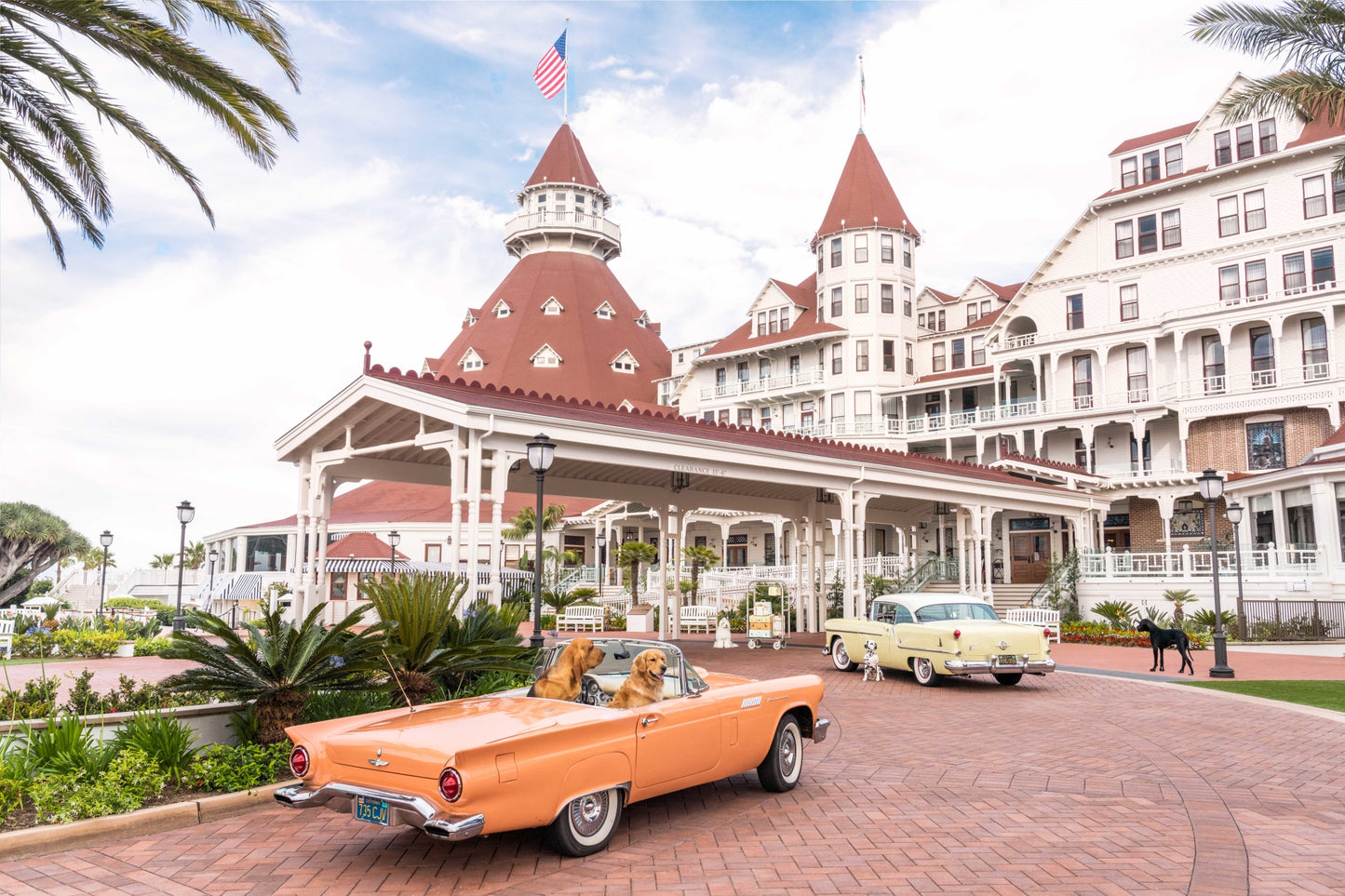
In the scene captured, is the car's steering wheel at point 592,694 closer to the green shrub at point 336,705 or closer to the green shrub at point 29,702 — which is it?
the green shrub at point 336,705

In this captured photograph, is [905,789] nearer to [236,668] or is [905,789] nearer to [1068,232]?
[236,668]

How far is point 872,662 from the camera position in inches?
635

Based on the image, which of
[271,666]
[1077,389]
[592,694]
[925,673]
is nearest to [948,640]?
[925,673]

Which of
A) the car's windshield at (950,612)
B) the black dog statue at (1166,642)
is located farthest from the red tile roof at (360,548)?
the black dog statue at (1166,642)

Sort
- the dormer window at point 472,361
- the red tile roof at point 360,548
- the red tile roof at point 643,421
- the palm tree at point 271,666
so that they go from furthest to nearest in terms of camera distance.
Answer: the dormer window at point 472,361
the red tile roof at point 360,548
the red tile roof at point 643,421
the palm tree at point 271,666

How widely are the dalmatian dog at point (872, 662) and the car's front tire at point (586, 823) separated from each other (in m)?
10.3

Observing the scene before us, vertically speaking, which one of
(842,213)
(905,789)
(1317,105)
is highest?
(842,213)

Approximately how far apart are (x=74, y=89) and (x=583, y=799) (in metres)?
9.94

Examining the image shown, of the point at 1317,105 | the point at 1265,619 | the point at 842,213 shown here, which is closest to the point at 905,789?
the point at 1317,105

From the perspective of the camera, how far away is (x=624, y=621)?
109ft

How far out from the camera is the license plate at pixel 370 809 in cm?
562

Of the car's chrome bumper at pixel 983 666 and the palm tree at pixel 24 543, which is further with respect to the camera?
the palm tree at pixel 24 543

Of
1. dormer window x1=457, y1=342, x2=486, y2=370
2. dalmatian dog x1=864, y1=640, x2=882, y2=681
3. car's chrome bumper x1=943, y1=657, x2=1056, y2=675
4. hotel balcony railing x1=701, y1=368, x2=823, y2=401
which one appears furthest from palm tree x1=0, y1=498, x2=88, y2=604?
car's chrome bumper x1=943, y1=657, x2=1056, y2=675

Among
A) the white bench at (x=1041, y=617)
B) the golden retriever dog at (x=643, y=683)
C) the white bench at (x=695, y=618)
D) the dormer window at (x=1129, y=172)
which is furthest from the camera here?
the dormer window at (x=1129, y=172)
